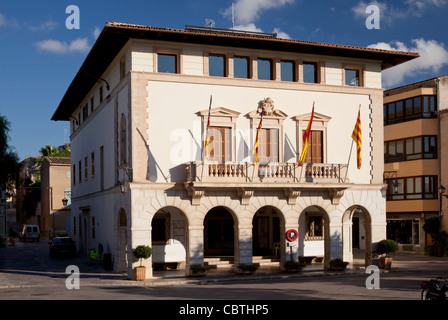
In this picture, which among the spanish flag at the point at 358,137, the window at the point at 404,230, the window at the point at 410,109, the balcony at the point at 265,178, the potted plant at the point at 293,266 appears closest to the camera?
the balcony at the point at 265,178

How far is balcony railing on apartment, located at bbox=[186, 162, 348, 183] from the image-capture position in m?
29.8

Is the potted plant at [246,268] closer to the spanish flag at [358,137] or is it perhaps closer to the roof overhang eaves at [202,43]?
the spanish flag at [358,137]

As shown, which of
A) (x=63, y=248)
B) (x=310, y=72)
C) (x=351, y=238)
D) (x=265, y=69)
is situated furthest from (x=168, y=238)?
(x=63, y=248)

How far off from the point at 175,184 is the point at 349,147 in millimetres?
10381

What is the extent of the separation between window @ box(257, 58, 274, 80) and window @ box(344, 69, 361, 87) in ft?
15.3

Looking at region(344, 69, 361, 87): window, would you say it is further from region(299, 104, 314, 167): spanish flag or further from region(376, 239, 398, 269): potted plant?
region(376, 239, 398, 269): potted plant

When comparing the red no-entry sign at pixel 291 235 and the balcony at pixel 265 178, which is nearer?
the balcony at pixel 265 178

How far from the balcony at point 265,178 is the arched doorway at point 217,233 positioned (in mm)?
5785

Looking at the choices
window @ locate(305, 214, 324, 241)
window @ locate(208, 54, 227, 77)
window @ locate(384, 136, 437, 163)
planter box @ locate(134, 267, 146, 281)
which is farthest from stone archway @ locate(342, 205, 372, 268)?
planter box @ locate(134, 267, 146, 281)

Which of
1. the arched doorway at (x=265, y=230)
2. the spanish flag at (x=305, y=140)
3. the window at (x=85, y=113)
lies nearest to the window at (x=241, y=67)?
the spanish flag at (x=305, y=140)

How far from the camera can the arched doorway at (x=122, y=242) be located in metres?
32.8

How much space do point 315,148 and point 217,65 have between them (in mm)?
7047

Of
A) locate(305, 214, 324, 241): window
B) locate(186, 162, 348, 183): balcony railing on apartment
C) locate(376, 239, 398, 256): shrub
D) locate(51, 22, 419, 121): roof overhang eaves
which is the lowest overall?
locate(376, 239, 398, 256): shrub

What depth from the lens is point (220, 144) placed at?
31.3 metres
